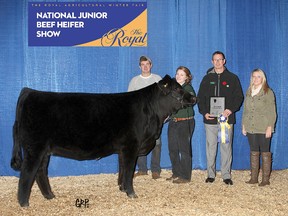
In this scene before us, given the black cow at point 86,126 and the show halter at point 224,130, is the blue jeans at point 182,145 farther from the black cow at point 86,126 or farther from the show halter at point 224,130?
the black cow at point 86,126

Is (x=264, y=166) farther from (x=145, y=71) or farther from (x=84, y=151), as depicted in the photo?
(x=84, y=151)

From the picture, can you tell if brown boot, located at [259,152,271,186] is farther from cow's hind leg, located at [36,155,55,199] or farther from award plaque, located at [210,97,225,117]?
cow's hind leg, located at [36,155,55,199]

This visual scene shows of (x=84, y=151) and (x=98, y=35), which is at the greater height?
(x=98, y=35)

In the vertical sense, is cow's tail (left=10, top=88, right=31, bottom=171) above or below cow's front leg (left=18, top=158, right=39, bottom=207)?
above

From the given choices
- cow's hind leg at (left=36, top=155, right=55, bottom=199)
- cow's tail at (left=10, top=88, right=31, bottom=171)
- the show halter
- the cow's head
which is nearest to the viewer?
cow's tail at (left=10, top=88, right=31, bottom=171)

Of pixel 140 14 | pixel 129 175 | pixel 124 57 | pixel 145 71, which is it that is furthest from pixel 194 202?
pixel 140 14

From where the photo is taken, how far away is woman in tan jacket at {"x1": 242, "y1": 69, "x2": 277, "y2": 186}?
5.61 meters

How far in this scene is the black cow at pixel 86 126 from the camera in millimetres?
4363

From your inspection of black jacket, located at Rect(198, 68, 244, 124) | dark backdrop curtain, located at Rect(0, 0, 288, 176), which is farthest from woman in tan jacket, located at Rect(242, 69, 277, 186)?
dark backdrop curtain, located at Rect(0, 0, 288, 176)

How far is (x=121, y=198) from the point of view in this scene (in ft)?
16.0

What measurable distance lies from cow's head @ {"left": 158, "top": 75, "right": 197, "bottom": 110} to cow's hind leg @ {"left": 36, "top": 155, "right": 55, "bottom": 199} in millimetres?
1593

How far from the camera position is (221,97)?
5.64 meters

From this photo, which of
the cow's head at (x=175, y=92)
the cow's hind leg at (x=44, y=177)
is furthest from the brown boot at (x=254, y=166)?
the cow's hind leg at (x=44, y=177)

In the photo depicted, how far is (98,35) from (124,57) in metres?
0.54
